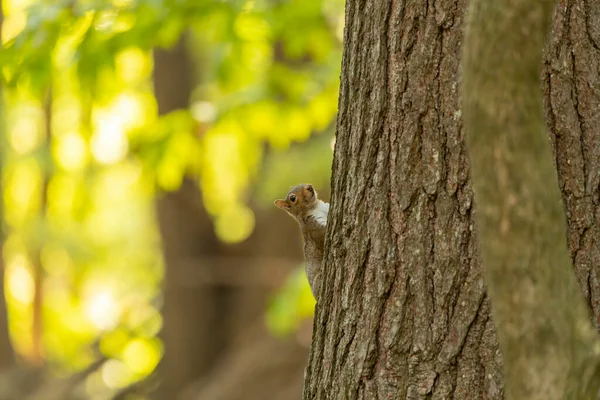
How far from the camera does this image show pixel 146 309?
11.0 metres

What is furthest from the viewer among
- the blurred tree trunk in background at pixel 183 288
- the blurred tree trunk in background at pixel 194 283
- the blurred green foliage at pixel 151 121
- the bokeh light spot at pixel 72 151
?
the bokeh light spot at pixel 72 151

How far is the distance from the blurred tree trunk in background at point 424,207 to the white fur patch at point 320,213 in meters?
1.42

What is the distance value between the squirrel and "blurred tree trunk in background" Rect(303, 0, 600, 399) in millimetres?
1040

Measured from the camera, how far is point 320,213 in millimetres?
3820

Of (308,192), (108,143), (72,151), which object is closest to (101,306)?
(72,151)

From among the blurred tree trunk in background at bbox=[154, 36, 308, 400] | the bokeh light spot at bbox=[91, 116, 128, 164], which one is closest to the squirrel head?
the blurred tree trunk in background at bbox=[154, 36, 308, 400]

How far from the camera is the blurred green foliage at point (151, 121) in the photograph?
14.8ft

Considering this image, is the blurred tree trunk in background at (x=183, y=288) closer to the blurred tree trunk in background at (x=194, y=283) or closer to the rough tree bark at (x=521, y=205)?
the blurred tree trunk in background at (x=194, y=283)

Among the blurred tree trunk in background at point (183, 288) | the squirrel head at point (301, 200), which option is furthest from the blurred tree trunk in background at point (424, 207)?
the blurred tree trunk in background at point (183, 288)

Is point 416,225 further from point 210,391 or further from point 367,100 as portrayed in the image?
point 210,391

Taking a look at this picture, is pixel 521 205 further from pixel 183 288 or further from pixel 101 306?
pixel 101 306

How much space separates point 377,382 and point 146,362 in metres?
10.5

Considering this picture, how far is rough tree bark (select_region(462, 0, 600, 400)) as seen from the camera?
1.26 metres

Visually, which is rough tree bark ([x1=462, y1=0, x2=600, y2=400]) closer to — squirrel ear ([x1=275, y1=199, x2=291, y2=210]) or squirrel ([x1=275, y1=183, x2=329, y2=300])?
squirrel ([x1=275, y1=183, x2=329, y2=300])
